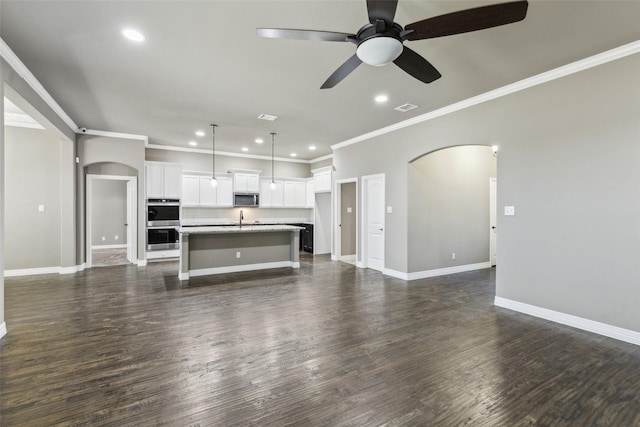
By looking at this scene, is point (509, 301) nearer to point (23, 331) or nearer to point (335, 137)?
point (335, 137)

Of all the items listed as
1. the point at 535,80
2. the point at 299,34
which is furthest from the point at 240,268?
the point at 535,80

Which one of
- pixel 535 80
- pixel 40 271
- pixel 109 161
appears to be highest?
pixel 535 80

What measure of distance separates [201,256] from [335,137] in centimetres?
391

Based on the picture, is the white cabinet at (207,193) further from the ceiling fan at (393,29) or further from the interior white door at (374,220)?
the ceiling fan at (393,29)

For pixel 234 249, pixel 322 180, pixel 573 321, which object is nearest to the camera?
pixel 573 321

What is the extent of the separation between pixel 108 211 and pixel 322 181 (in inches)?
282

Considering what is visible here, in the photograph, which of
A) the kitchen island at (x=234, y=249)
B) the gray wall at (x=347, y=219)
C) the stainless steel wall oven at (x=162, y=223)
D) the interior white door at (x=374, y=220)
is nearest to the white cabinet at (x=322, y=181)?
the gray wall at (x=347, y=219)

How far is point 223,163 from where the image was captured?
28.5 ft

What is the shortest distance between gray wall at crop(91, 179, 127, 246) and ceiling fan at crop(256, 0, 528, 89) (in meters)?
9.88

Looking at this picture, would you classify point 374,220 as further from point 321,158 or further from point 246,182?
point 246,182

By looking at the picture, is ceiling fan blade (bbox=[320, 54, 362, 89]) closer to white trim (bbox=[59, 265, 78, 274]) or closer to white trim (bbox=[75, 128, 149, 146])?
white trim (bbox=[75, 128, 149, 146])

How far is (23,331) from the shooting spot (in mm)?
3211

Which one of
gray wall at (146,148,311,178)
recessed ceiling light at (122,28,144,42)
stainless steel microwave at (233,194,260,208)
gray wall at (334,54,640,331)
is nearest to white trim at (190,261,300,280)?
stainless steel microwave at (233,194,260,208)

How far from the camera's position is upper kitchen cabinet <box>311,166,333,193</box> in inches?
320
